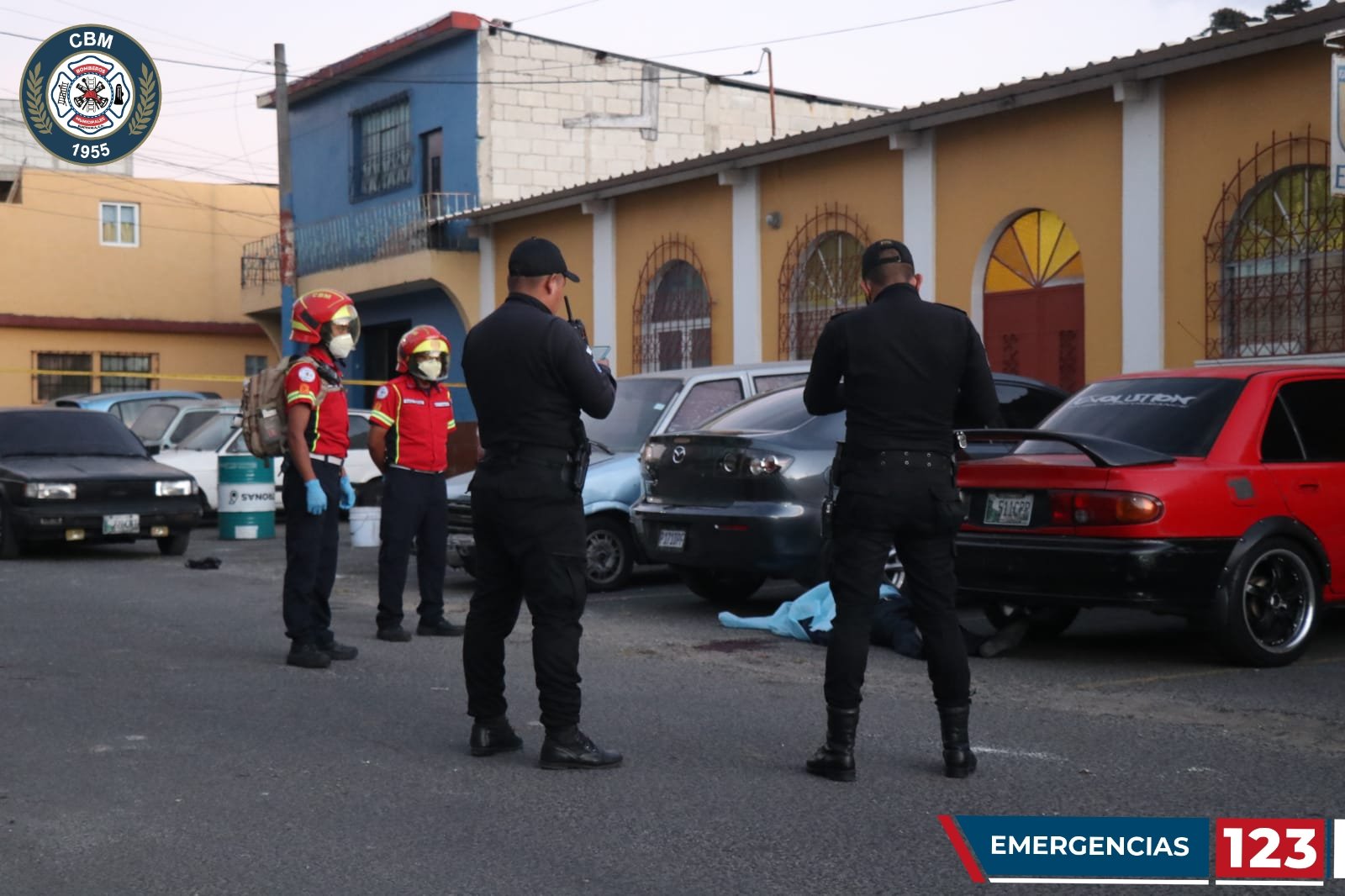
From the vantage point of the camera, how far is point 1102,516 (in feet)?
25.6

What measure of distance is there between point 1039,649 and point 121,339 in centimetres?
3192

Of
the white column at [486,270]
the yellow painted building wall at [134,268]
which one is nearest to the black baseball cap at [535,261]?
the white column at [486,270]

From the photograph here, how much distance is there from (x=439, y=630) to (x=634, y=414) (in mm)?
3127

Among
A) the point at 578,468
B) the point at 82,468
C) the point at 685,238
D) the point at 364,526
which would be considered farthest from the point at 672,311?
the point at 578,468

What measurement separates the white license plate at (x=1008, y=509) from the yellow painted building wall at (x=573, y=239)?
1448 cm

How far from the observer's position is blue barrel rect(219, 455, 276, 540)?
1783cm

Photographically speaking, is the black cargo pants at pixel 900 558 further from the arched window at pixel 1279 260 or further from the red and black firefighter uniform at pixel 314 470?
the arched window at pixel 1279 260

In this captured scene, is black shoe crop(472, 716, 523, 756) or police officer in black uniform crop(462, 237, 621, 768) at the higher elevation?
police officer in black uniform crop(462, 237, 621, 768)

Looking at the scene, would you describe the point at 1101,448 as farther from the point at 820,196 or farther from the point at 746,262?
the point at 746,262

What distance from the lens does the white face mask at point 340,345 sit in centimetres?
859

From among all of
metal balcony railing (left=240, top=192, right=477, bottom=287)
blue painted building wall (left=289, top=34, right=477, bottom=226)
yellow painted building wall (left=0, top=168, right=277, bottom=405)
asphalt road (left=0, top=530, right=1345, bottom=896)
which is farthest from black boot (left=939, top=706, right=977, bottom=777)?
yellow painted building wall (left=0, top=168, right=277, bottom=405)

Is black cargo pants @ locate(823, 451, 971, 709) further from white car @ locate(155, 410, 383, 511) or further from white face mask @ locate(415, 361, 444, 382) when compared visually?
white car @ locate(155, 410, 383, 511)

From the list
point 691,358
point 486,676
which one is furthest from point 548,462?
point 691,358

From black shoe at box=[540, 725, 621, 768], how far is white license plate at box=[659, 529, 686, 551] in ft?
14.0
